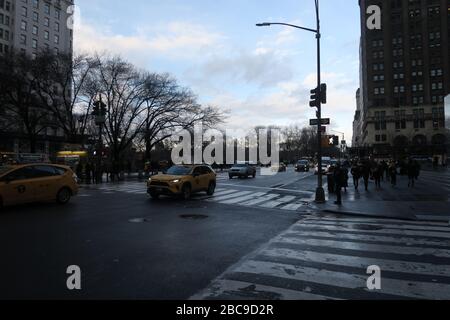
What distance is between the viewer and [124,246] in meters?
8.48

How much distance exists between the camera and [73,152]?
43375 millimetres

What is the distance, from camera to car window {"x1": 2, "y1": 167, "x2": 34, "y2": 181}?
14.0m

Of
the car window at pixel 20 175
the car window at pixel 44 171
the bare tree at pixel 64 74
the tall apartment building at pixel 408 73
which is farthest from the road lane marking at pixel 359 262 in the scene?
the tall apartment building at pixel 408 73

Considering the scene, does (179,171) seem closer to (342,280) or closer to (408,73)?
(342,280)

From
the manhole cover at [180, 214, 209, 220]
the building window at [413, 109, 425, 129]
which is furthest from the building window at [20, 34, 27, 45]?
the building window at [413, 109, 425, 129]

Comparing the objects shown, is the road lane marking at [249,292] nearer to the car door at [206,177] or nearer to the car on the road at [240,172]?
the car door at [206,177]

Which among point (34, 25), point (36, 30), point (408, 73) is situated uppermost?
point (34, 25)

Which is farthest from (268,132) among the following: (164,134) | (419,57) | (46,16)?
(164,134)

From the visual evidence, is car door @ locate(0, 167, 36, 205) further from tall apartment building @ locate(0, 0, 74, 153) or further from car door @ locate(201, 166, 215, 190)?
tall apartment building @ locate(0, 0, 74, 153)

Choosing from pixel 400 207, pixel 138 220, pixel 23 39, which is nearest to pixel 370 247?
pixel 138 220

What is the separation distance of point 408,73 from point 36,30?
97878 millimetres

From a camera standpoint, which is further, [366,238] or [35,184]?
[35,184]

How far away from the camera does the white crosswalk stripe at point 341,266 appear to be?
5652 millimetres
